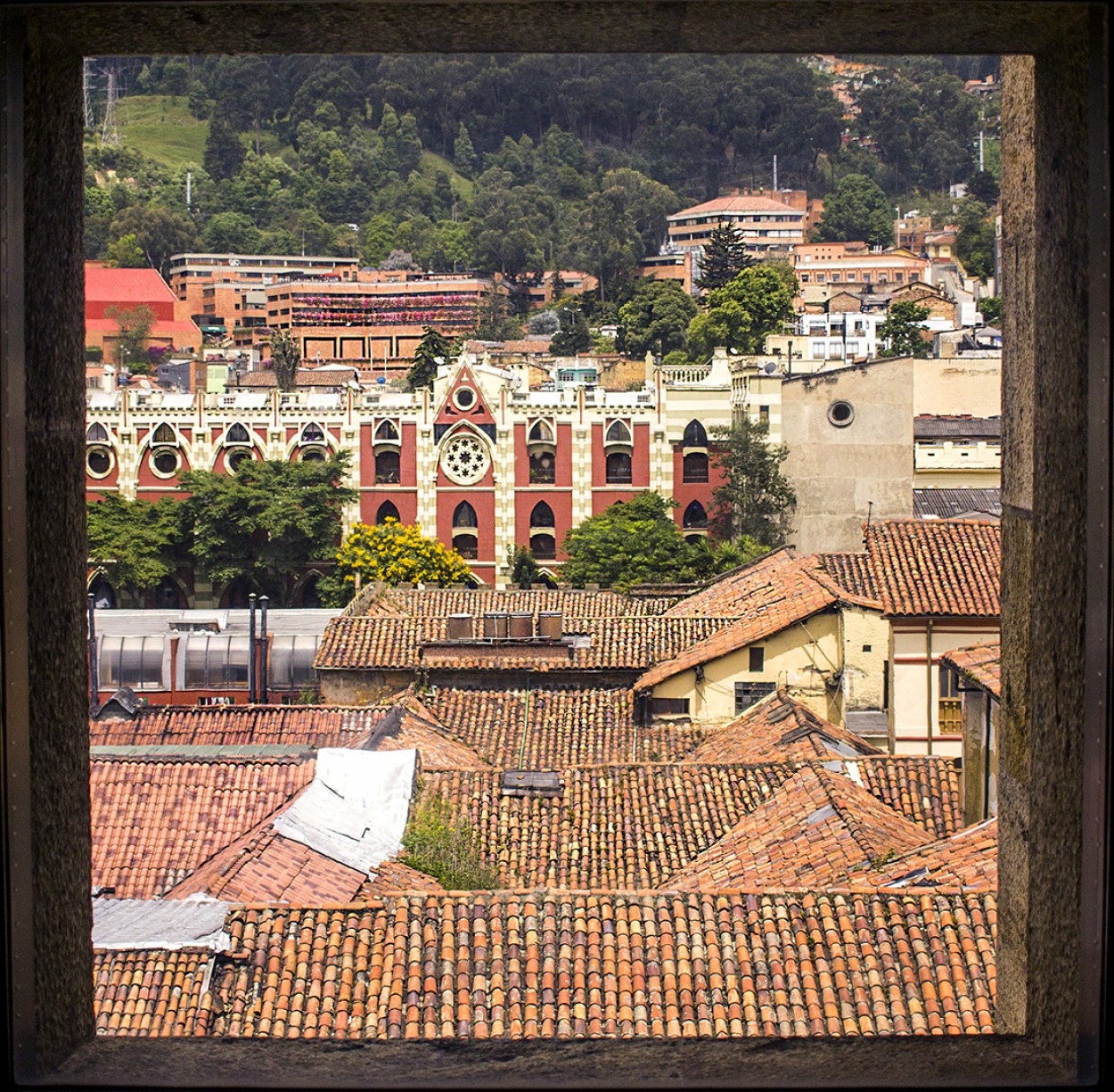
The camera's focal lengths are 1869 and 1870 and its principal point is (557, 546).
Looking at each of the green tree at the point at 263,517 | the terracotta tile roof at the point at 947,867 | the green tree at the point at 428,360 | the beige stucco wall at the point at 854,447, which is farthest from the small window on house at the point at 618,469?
the terracotta tile roof at the point at 947,867

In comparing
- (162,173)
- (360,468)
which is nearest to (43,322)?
(360,468)

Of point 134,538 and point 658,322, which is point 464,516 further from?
point 658,322

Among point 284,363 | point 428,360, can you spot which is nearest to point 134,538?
point 284,363

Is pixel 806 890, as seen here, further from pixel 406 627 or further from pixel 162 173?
pixel 162 173

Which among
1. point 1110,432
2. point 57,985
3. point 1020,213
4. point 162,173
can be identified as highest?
point 162,173

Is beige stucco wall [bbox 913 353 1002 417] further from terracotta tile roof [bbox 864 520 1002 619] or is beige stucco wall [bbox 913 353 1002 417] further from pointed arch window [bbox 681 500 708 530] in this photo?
terracotta tile roof [bbox 864 520 1002 619]

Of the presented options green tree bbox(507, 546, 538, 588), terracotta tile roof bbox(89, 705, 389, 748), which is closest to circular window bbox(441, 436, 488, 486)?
green tree bbox(507, 546, 538, 588)

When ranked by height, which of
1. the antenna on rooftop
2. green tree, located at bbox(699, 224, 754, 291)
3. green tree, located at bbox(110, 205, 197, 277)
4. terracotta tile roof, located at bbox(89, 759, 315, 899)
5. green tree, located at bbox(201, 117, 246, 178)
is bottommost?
terracotta tile roof, located at bbox(89, 759, 315, 899)
